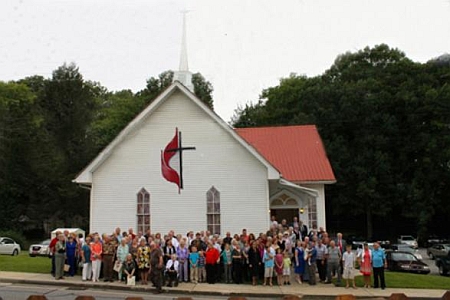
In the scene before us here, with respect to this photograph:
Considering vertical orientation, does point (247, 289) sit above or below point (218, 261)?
below

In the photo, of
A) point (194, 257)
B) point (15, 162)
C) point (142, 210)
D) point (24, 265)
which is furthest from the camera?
point (15, 162)

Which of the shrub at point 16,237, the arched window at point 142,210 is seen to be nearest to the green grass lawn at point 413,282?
the arched window at point 142,210

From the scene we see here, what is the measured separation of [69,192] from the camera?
51.9 meters

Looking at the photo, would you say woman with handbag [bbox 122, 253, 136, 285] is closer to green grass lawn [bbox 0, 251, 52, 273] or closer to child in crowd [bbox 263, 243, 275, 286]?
green grass lawn [bbox 0, 251, 52, 273]

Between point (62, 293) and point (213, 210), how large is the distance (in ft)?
32.3

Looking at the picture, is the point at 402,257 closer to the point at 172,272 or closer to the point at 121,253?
the point at 172,272

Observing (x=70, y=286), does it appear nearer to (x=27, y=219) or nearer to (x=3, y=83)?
(x=27, y=219)

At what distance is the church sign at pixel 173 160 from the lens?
81.2ft

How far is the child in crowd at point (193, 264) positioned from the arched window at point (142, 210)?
652cm

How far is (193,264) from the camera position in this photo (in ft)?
63.1

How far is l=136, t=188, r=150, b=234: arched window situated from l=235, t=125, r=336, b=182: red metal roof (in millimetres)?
7204

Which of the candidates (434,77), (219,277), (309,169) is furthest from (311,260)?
(434,77)

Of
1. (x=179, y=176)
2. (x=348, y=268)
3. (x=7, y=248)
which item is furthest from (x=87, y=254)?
(x=7, y=248)

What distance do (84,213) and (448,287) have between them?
138 feet
